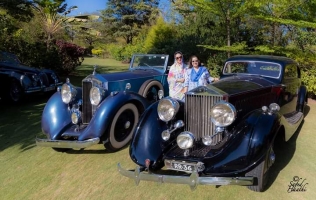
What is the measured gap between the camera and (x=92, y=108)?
4949 millimetres

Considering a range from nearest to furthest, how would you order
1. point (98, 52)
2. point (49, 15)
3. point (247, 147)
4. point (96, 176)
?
point (247, 147) < point (96, 176) < point (49, 15) < point (98, 52)

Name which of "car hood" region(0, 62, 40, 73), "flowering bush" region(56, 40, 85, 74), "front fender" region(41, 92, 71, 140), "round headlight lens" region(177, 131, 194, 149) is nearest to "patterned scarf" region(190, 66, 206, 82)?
"round headlight lens" region(177, 131, 194, 149)

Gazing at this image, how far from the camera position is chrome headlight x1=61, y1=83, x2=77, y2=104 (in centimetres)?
486

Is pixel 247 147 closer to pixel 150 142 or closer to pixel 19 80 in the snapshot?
pixel 150 142

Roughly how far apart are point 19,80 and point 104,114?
5.60 meters

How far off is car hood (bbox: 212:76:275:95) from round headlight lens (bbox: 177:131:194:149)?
3.01ft

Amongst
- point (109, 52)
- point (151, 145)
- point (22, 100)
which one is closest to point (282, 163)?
point (151, 145)

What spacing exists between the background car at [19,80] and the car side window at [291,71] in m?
7.41

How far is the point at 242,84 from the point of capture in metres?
4.33

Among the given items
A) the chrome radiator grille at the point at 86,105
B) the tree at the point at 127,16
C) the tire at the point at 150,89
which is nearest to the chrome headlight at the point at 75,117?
the chrome radiator grille at the point at 86,105

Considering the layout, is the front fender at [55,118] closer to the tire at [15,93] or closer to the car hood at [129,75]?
the car hood at [129,75]

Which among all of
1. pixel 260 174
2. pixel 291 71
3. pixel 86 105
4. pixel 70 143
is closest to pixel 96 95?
pixel 86 105

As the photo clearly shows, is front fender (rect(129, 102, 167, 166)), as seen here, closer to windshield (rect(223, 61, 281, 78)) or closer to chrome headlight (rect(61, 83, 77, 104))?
chrome headlight (rect(61, 83, 77, 104))

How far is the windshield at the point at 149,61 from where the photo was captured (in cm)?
683
